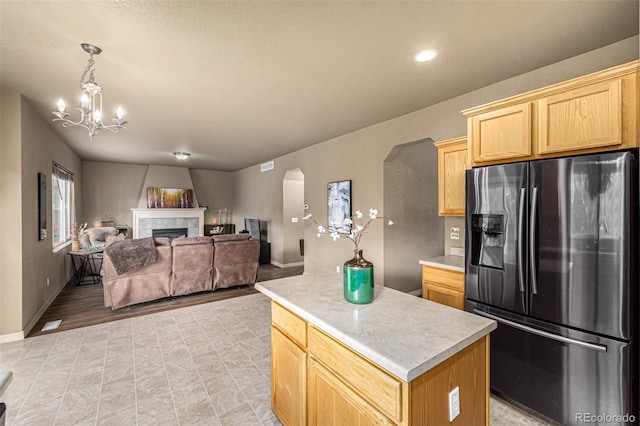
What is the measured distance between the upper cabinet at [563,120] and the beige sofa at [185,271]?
4158 millimetres

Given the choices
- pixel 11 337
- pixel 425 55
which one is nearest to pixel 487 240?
pixel 425 55

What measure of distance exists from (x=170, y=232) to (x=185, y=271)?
4.35 metres

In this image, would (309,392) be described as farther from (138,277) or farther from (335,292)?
(138,277)

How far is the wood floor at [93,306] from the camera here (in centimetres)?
380

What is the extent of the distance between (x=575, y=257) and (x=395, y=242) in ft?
8.58

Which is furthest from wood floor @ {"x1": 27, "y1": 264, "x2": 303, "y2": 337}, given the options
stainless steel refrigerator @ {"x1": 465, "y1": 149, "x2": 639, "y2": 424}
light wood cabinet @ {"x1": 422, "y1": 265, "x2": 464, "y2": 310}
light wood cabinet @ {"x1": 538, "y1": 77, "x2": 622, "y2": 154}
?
light wood cabinet @ {"x1": 538, "y1": 77, "x2": 622, "y2": 154}

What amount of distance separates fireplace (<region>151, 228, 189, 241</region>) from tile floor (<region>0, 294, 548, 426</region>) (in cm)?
500

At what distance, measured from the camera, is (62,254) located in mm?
5215

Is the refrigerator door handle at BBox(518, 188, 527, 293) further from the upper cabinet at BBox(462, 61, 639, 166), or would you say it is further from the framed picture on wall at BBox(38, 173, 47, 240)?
the framed picture on wall at BBox(38, 173, 47, 240)

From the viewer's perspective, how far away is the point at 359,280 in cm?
164

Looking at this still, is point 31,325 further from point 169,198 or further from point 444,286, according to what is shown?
point 169,198

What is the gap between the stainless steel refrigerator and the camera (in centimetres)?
167

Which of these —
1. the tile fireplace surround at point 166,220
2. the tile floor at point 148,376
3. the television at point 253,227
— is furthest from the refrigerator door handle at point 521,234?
the tile fireplace surround at point 166,220

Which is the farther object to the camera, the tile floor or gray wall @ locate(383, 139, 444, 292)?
gray wall @ locate(383, 139, 444, 292)
